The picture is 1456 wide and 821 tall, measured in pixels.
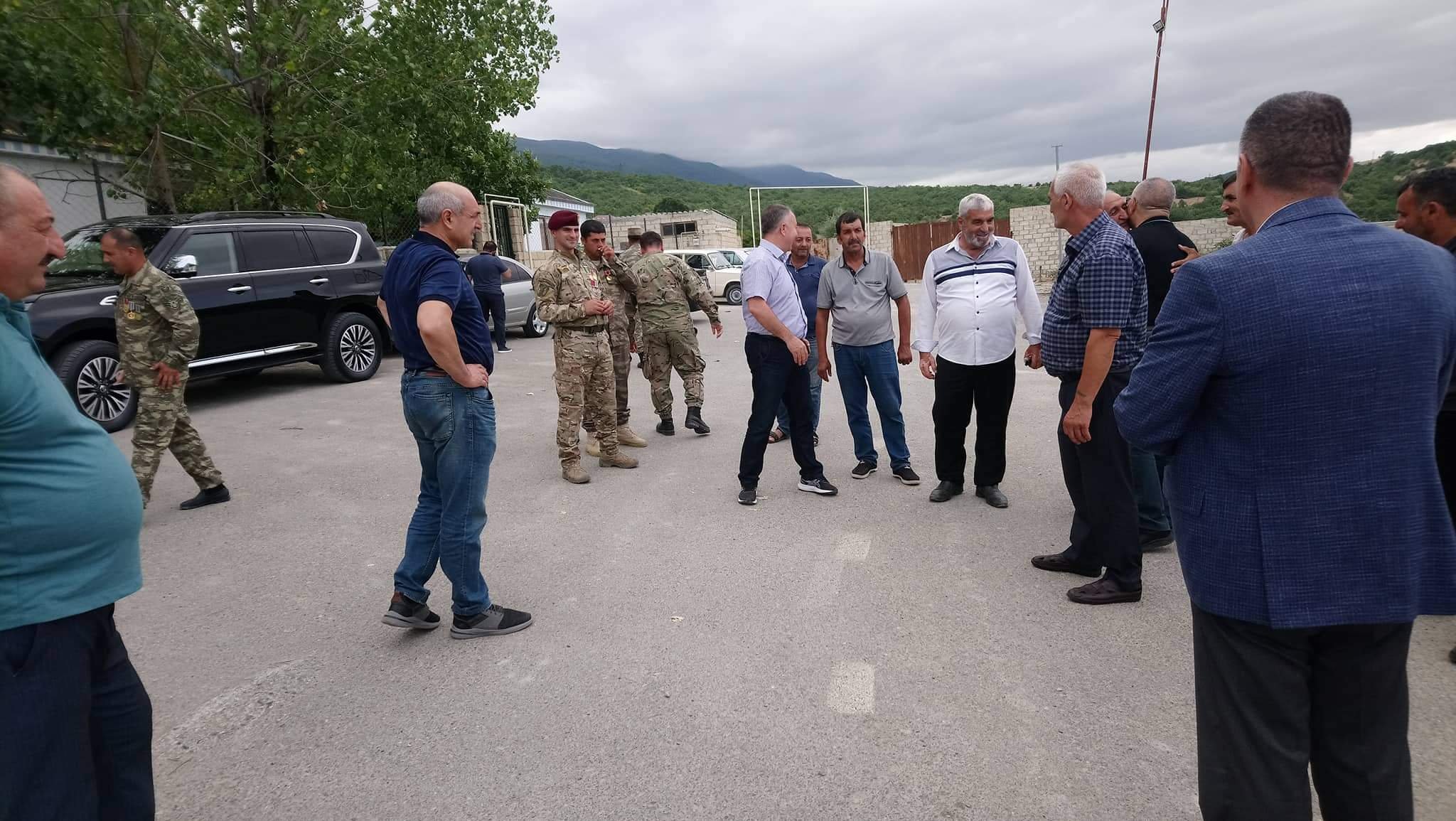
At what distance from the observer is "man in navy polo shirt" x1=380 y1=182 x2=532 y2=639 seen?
11.2ft

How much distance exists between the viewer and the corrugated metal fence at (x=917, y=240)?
1120 inches

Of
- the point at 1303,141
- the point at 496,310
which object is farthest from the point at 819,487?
the point at 496,310

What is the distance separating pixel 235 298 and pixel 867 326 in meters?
7.05

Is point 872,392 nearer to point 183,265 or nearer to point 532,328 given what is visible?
point 183,265

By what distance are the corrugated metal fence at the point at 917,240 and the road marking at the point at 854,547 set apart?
979 inches

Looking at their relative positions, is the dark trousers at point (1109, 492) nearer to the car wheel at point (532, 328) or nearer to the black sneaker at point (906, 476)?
the black sneaker at point (906, 476)

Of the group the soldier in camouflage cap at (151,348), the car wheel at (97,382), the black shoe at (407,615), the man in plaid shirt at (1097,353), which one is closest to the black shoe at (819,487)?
the man in plaid shirt at (1097,353)

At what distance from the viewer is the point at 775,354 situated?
5457mm

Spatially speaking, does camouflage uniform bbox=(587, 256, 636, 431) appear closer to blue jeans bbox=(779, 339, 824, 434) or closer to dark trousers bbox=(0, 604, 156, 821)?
blue jeans bbox=(779, 339, 824, 434)

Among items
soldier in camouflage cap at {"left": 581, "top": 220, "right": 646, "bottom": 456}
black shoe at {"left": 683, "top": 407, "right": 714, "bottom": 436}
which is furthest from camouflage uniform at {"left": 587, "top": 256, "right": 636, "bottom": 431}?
black shoe at {"left": 683, "top": 407, "right": 714, "bottom": 436}

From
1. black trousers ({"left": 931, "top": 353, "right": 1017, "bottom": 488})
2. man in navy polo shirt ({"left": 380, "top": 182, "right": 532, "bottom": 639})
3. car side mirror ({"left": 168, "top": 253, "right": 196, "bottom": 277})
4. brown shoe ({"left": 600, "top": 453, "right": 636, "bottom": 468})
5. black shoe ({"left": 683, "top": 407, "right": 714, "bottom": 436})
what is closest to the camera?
man in navy polo shirt ({"left": 380, "top": 182, "right": 532, "bottom": 639})

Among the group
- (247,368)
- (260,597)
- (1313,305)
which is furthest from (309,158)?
(1313,305)

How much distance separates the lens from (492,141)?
804 inches

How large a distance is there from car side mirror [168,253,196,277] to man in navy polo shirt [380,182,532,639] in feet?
20.7
